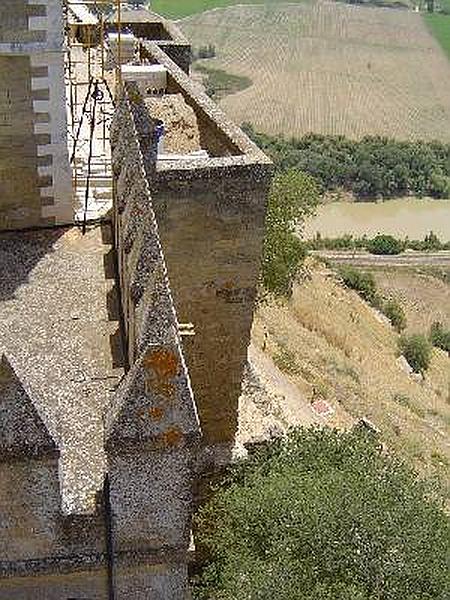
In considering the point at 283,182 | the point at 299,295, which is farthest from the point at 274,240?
the point at 299,295

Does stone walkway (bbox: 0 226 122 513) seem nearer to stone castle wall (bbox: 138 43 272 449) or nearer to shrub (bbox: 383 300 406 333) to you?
stone castle wall (bbox: 138 43 272 449)

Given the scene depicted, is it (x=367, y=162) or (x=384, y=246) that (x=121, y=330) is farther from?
(x=367, y=162)

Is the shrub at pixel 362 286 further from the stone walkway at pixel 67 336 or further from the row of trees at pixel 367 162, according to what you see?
the stone walkway at pixel 67 336

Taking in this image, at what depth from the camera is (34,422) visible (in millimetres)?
7023

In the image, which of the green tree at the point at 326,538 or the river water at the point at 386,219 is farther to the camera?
the river water at the point at 386,219

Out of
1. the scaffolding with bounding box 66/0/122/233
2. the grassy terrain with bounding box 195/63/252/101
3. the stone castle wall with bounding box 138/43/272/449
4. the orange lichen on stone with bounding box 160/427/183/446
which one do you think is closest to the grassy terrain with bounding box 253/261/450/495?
the stone castle wall with bounding box 138/43/272/449

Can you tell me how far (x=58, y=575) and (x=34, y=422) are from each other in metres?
1.88

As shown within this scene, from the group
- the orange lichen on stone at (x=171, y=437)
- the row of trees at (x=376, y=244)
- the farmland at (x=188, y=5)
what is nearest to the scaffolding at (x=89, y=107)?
the orange lichen on stone at (x=171, y=437)

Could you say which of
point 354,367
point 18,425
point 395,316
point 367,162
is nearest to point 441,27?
point 367,162

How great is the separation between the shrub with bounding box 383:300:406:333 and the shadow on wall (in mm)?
23815

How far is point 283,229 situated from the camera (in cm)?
2394

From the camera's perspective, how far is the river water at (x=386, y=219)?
58500 millimetres

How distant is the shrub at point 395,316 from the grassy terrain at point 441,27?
257ft

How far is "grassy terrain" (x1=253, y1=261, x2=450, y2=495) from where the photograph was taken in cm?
2197
